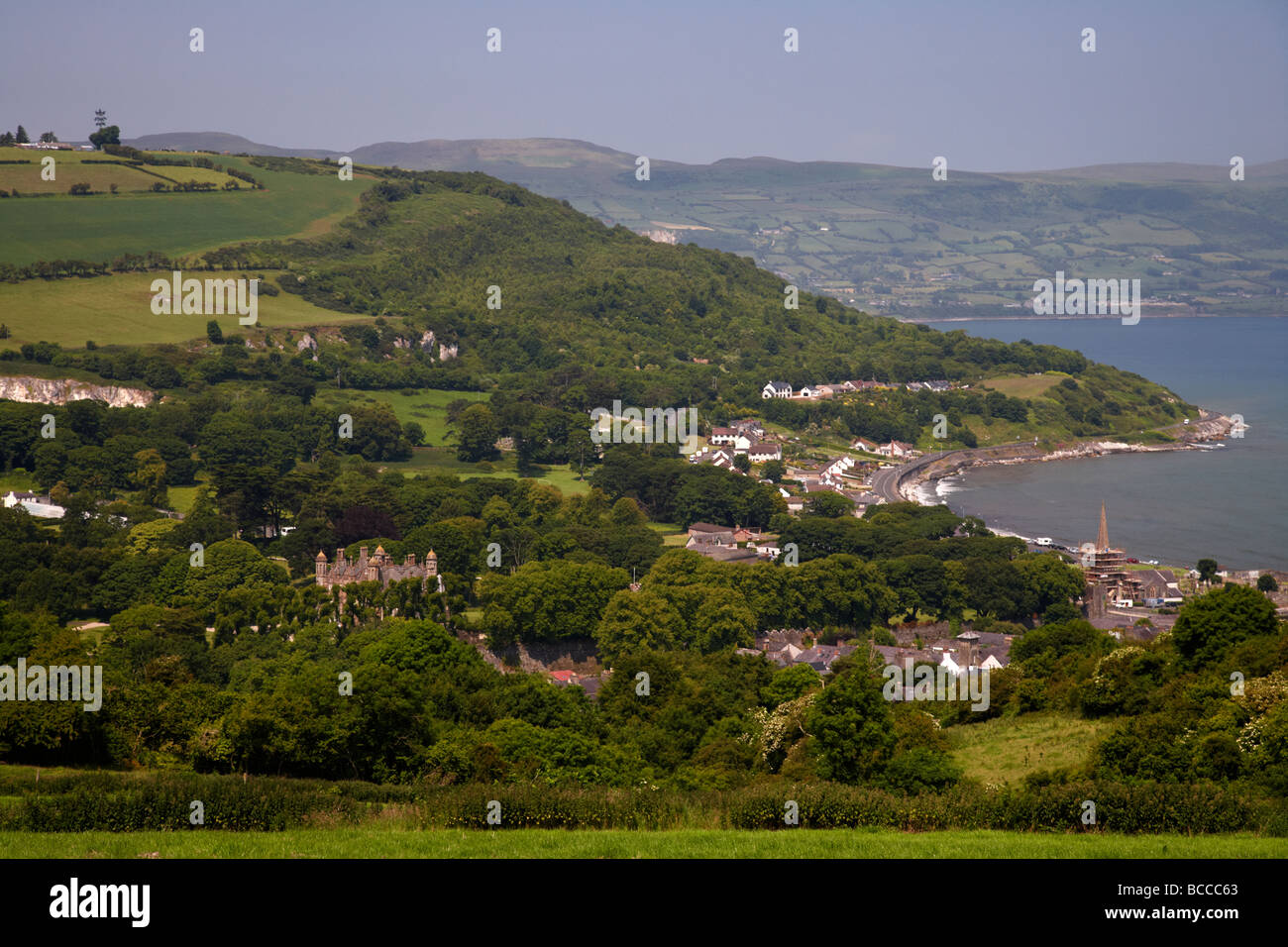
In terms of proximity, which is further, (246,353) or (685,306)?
(685,306)

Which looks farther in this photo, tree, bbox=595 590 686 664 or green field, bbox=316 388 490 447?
green field, bbox=316 388 490 447

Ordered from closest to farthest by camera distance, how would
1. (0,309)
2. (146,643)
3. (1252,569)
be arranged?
1. (146,643)
2. (1252,569)
3. (0,309)

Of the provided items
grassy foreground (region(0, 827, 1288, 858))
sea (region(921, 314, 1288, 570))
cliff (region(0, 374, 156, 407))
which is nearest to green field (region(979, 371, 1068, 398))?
sea (region(921, 314, 1288, 570))

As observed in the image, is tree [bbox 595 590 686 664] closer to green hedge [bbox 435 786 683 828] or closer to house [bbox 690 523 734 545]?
house [bbox 690 523 734 545]

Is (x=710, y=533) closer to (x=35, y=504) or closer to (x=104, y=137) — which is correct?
(x=35, y=504)

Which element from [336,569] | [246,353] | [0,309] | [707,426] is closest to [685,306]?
[707,426]
